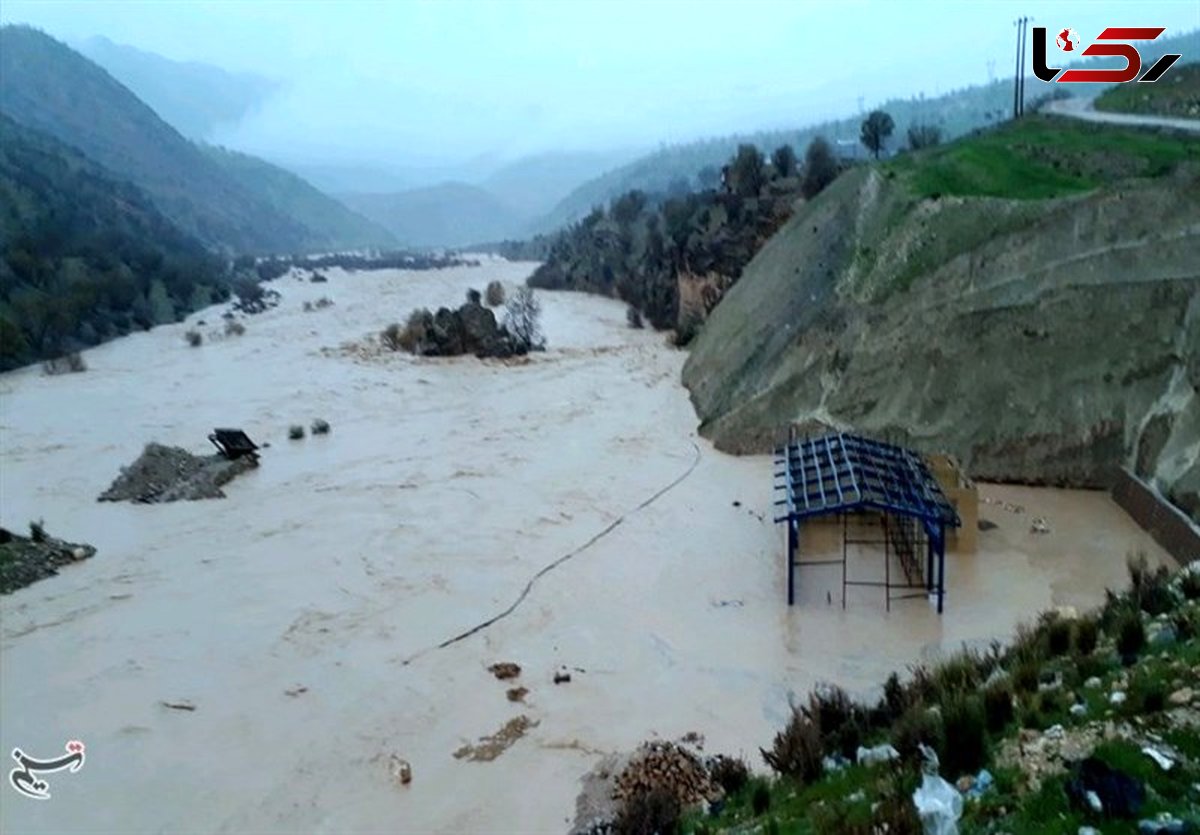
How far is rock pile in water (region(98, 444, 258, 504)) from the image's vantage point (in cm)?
2466

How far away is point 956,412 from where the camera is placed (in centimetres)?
2325

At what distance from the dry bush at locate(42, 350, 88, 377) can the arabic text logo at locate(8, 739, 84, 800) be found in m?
35.9

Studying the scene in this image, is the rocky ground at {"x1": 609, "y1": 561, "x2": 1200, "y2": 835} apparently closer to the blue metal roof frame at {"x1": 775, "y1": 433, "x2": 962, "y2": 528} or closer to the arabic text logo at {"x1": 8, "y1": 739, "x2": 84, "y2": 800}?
the blue metal roof frame at {"x1": 775, "y1": 433, "x2": 962, "y2": 528}

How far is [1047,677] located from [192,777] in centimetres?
981

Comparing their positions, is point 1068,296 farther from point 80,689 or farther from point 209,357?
point 209,357

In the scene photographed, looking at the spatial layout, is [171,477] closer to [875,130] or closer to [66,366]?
[66,366]

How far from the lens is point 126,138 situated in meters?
140

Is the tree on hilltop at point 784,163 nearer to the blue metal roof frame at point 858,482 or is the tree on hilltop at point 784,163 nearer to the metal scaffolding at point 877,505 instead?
the blue metal roof frame at point 858,482

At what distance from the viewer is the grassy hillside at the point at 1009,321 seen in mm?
21250

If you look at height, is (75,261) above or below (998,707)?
above

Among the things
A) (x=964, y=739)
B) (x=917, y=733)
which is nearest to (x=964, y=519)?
(x=917, y=733)

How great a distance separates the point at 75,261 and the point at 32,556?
156 ft

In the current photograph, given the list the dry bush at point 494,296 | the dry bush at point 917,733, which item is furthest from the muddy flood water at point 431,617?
the dry bush at point 494,296

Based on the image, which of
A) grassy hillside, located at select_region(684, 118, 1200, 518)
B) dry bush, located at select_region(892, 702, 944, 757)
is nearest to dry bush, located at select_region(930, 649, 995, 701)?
dry bush, located at select_region(892, 702, 944, 757)
